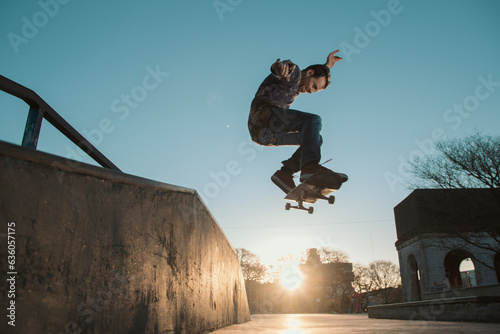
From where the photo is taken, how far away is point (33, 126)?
6.44 feet

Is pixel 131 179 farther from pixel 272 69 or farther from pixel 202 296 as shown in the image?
pixel 272 69

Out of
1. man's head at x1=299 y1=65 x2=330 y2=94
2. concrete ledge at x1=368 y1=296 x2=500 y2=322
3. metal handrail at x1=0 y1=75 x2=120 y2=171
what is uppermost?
man's head at x1=299 y1=65 x2=330 y2=94

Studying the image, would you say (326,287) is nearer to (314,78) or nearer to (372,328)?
(372,328)

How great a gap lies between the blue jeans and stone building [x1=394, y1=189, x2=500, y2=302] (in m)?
18.1

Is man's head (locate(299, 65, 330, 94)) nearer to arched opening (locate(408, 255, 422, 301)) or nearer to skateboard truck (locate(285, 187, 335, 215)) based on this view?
skateboard truck (locate(285, 187, 335, 215))

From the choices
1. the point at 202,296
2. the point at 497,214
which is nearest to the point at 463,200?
the point at 497,214

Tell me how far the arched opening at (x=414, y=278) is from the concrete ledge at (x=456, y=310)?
65.1ft

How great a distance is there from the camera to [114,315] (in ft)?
4.25

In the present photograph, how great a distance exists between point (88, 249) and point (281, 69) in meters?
2.45

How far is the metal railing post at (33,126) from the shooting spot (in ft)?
6.22

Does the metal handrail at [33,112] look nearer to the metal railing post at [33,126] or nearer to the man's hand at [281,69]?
the metal railing post at [33,126]

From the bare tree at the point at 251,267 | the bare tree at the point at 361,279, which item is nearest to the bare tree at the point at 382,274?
the bare tree at the point at 361,279

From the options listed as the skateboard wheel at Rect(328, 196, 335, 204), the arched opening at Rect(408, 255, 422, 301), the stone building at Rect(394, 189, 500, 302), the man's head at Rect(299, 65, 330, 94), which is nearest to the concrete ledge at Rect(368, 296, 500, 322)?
the skateboard wheel at Rect(328, 196, 335, 204)

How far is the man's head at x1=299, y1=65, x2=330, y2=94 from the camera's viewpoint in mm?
3668
